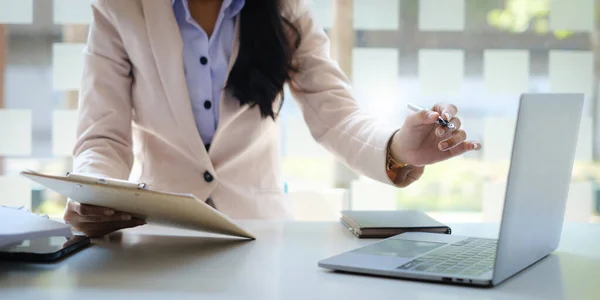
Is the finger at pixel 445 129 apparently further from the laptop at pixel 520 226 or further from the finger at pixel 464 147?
the laptop at pixel 520 226

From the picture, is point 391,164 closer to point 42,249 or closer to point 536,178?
point 536,178

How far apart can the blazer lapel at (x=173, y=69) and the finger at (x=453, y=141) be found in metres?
0.62

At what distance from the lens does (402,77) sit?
2529 millimetres

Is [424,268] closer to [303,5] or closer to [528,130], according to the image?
[528,130]

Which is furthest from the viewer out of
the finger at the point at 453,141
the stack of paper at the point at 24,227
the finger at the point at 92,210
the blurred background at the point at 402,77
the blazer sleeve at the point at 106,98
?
the blurred background at the point at 402,77

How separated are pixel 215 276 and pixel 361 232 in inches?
14.3

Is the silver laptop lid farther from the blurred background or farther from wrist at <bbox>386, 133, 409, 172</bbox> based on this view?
the blurred background

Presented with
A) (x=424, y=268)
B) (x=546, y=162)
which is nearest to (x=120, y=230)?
(x=424, y=268)

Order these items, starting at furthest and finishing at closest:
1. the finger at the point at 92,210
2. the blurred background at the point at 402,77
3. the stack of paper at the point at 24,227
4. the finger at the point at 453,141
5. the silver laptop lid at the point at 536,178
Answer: the blurred background at the point at 402,77 < the finger at the point at 453,141 < the finger at the point at 92,210 < the stack of paper at the point at 24,227 < the silver laptop lid at the point at 536,178

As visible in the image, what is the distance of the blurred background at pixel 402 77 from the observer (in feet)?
8.21

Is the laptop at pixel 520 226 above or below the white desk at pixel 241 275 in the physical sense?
above

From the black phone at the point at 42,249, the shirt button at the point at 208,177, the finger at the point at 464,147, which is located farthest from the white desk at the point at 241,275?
the shirt button at the point at 208,177

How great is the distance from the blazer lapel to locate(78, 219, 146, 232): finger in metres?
0.48

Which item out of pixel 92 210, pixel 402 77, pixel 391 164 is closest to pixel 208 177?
→ pixel 391 164
